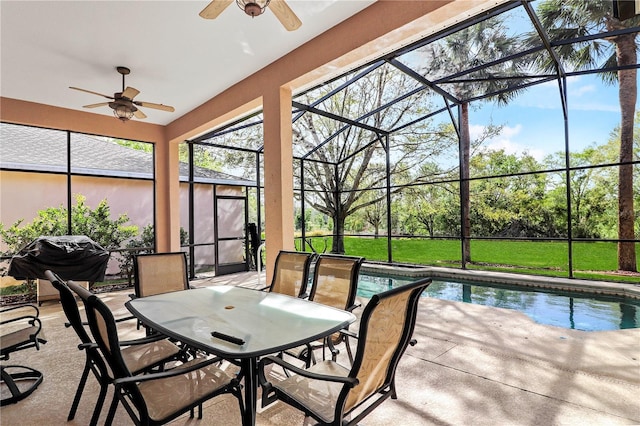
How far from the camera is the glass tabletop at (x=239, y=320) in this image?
66.9 inches

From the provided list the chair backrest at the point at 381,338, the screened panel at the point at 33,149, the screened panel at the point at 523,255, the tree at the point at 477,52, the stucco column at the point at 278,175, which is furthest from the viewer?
the screened panel at the point at 523,255

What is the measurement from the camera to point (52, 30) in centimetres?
342

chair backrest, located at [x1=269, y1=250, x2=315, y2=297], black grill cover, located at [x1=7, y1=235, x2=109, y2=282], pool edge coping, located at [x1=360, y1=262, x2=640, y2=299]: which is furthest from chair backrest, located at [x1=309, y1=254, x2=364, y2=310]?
pool edge coping, located at [x1=360, y1=262, x2=640, y2=299]

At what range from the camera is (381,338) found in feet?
4.91

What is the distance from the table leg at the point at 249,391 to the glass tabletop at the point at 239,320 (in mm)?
112

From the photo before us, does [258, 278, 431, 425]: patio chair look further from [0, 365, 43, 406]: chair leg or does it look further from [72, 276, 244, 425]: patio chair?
[0, 365, 43, 406]: chair leg

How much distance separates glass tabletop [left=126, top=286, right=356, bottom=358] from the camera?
5.58ft

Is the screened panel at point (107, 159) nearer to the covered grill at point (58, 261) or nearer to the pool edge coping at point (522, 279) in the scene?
the covered grill at point (58, 261)

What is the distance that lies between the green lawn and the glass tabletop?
7643 millimetres

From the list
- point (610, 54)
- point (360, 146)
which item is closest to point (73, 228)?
point (360, 146)

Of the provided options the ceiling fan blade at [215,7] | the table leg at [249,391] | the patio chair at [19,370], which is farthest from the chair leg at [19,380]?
the ceiling fan blade at [215,7]

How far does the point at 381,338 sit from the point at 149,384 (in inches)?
54.9

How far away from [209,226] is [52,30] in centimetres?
572

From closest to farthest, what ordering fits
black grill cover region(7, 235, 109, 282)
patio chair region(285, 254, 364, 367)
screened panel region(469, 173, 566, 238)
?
patio chair region(285, 254, 364, 367) < black grill cover region(7, 235, 109, 282) < screened panel region(469, 173, 566, 238)
